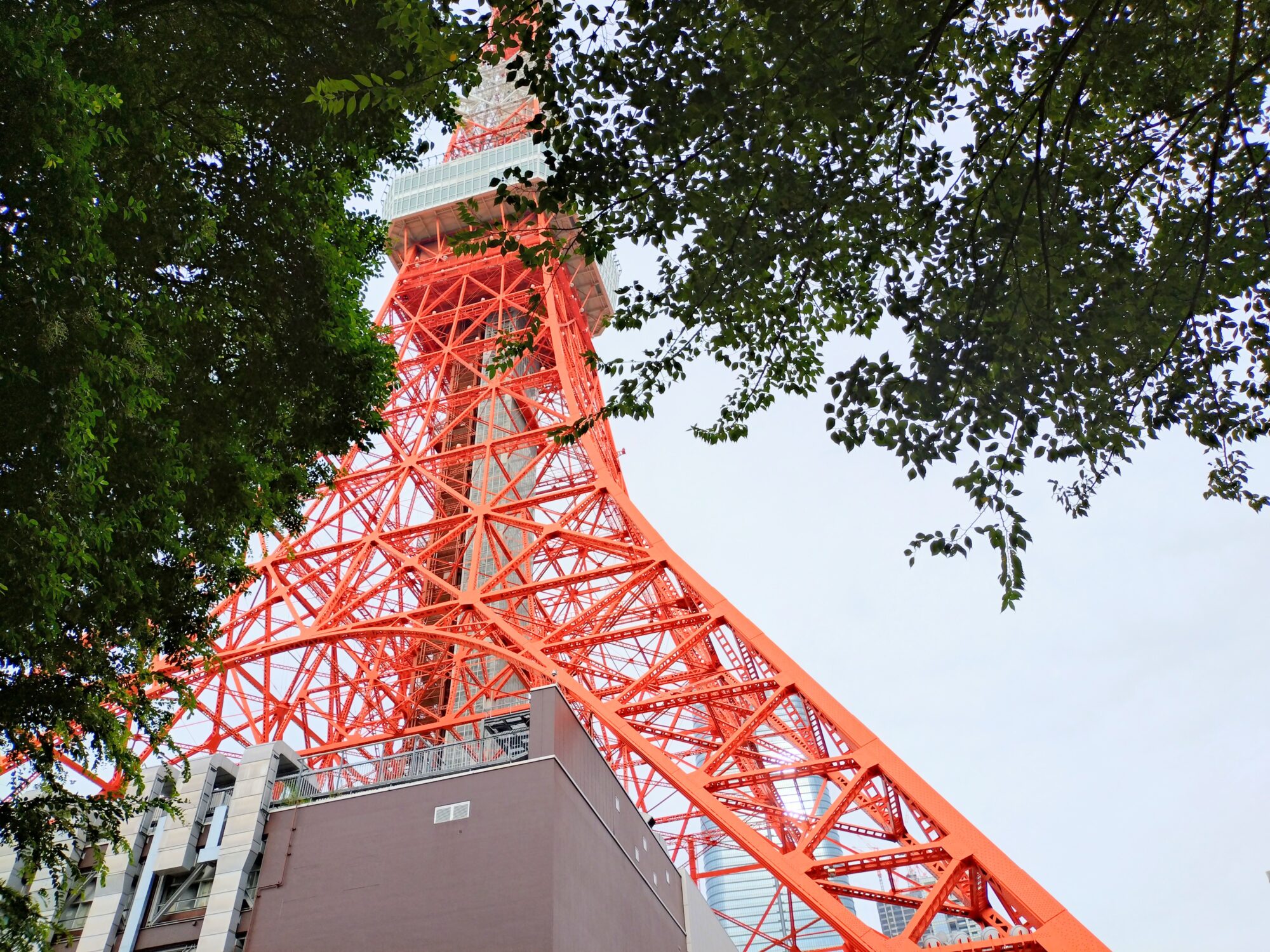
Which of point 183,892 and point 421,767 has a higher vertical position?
point 421,767

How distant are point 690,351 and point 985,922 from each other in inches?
358

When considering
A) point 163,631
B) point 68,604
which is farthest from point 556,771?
Result: point 68,604

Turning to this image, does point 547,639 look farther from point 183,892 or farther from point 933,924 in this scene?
point 933,924

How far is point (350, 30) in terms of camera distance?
7125 millimetres

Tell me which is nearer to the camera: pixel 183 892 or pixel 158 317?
pixel 158 317

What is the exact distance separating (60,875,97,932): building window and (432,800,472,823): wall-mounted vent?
14.4 feet

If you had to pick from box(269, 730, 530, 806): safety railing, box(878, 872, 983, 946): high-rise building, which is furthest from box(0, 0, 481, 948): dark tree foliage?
box(878, 872, 983, 946): high-rise building

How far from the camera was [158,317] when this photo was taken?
6664mm

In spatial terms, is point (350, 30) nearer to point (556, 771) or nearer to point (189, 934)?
point (556, 771)

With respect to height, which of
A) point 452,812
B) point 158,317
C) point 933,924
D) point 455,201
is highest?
point 455,201

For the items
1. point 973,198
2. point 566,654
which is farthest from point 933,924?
point 973,198

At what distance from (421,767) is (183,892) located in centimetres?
313

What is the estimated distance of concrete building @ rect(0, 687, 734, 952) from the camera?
11.3 m

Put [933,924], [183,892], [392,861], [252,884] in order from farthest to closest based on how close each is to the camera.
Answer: [933,924], [183,892], [252,884], [392,861]
